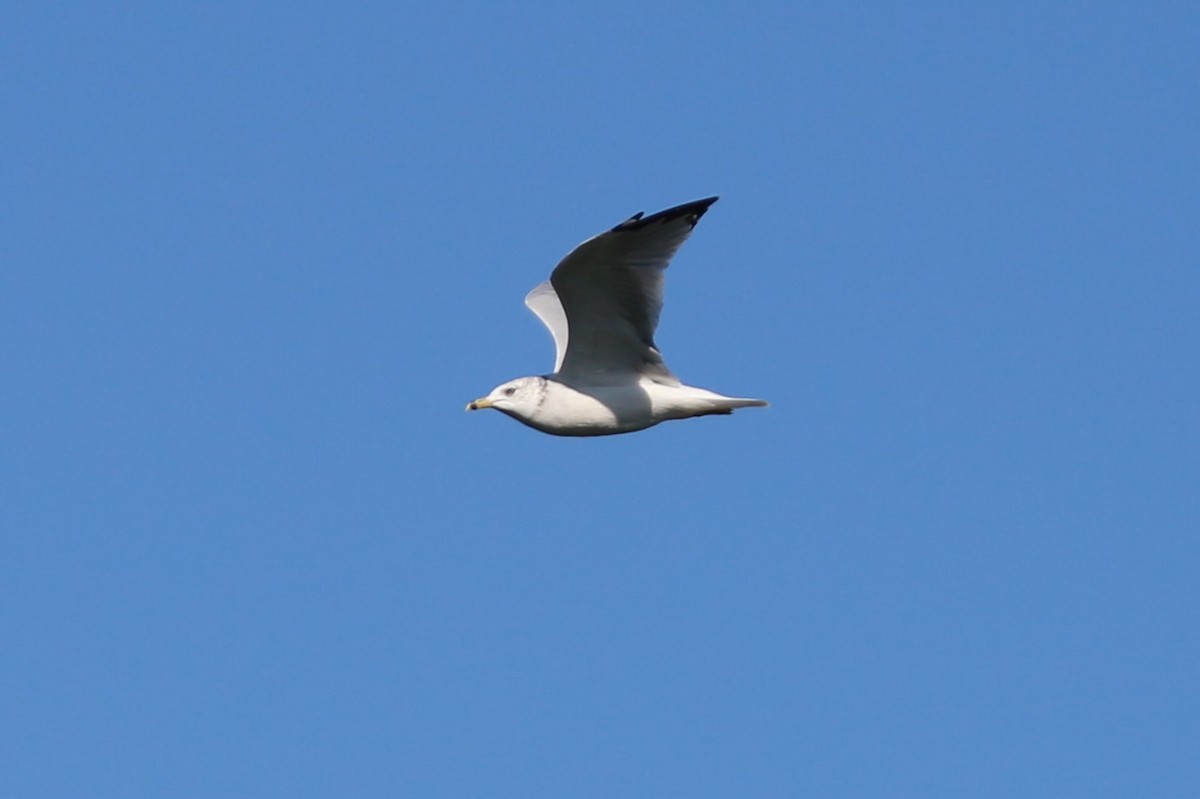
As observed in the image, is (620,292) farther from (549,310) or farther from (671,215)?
(549,310)

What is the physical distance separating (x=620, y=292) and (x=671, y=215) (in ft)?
3.07

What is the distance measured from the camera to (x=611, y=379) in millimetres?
16438

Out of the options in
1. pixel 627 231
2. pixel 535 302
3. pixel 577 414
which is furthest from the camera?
pixel 535 302

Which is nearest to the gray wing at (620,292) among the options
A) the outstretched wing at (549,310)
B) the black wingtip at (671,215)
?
the black wingtip at (671,215)

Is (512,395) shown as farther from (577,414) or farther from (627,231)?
(627,231)

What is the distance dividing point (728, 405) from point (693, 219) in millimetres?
1823

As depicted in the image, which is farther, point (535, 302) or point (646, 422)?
point (535, 302)

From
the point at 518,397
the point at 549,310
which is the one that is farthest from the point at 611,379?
the point at 549,310

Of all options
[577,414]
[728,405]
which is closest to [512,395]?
[577,414]

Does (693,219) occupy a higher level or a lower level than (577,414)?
higher

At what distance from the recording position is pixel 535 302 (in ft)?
63.9

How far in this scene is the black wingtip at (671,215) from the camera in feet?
49.4

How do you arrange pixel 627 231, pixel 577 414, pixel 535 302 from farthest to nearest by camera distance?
pixel 535 302 < pixel 577 414 < pixel 627 231

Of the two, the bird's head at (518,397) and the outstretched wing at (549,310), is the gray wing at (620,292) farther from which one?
the outstretched wing at (549,310)
